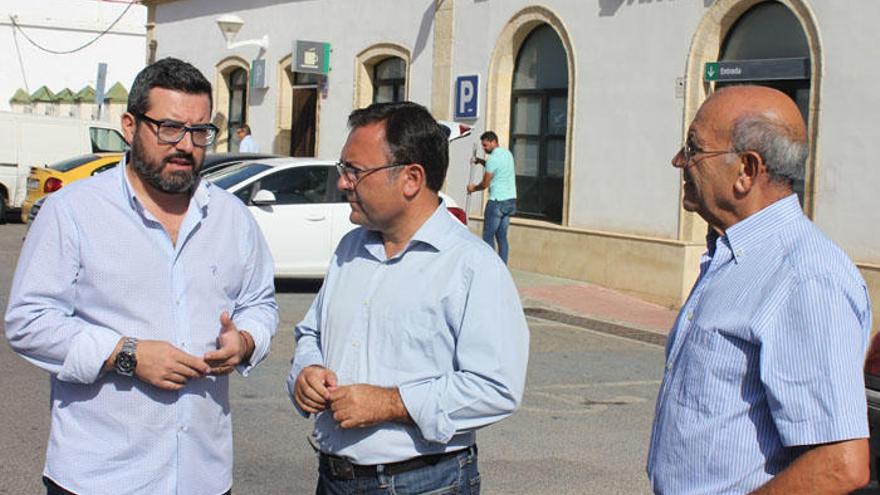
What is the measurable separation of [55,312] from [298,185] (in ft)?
36.0

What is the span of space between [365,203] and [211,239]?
47 centimetres

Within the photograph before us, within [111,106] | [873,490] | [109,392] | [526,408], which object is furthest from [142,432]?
[111,106]

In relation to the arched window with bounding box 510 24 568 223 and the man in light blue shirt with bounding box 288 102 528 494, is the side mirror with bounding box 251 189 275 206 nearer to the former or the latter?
the arched window with bounding box 510 24 568 223

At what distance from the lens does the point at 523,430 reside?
25.2 feet

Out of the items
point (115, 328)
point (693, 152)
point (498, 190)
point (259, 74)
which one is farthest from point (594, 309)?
point (259, 74)

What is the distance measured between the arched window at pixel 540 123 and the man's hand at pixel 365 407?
13.7 metres

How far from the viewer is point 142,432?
10.7ft

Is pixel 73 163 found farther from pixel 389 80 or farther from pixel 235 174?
pixel 235 174

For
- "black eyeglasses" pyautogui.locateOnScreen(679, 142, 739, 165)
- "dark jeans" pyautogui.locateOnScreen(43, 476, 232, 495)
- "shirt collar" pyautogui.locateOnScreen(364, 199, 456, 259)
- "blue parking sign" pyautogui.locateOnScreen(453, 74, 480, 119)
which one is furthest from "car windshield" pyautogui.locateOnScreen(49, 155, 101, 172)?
"black eyeglasses" pyautogui.locateOnScreen(679, 142, 739, 165)

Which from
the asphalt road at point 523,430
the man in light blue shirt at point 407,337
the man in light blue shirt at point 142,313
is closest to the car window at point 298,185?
the asphalt road at point 523,430

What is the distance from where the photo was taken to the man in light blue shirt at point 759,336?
98.9 inches

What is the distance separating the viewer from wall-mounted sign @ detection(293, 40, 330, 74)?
2116 cm

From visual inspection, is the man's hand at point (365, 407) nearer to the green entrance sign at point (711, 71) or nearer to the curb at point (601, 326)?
the curb at point (601, 326)

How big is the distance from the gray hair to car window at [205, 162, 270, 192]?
1126 centimetres
